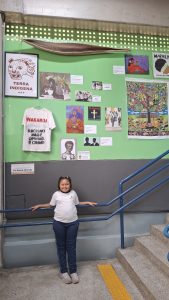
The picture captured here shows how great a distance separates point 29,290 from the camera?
279 cm

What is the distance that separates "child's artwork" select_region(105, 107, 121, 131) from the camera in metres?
3.80

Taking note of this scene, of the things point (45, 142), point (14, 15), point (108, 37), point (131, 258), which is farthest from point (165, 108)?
point (14, 15)

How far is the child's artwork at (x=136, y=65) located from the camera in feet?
12.8

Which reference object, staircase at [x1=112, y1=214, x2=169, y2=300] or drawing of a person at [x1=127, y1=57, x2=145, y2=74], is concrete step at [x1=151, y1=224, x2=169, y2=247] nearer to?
staircase at [x1=112, y1=214, x2=169, y2=300]

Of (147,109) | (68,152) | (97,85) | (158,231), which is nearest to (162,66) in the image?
(147,109)

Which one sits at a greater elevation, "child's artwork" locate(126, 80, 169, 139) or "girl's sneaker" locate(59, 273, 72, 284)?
"child's artwork" locate(126, 80, 169, 139)

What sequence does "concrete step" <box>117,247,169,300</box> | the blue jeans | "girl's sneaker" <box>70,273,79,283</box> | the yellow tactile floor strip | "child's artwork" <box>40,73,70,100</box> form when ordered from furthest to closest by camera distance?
"child's artwork" <box>40,73,70,100</box>
the blue jeans
"girl's sneaker" <box>70,273,79,283</box>
the yellow tactile floor strip
"concrete step" <box>117,247,169,300</box>

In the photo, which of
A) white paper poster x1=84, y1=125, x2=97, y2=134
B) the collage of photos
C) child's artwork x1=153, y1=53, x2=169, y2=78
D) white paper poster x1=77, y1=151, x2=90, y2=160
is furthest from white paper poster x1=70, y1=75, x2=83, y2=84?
child's artwork x1=153, y1=53, x2=169, y2=78

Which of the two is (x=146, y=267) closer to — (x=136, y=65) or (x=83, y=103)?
(x=83, y=103)

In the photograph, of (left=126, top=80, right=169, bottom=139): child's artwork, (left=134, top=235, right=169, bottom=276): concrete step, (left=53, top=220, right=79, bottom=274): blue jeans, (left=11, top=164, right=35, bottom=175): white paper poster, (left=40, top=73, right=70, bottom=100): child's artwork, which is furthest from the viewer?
(left=126, top=80, right=169, bottom=139): child's artwork

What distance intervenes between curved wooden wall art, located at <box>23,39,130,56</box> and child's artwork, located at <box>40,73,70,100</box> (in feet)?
1.08

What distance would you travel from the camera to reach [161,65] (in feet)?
13.2

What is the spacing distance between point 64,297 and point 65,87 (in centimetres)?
262

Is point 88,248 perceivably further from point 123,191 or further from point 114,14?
point 114,14
